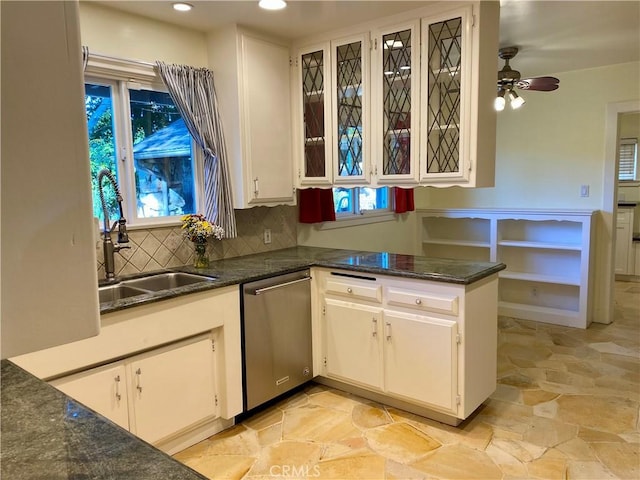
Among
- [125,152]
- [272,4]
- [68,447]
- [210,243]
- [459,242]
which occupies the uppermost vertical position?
[272,4]

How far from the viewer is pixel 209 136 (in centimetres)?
307

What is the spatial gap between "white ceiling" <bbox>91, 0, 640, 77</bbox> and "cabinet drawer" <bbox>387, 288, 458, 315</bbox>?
169 centimetres

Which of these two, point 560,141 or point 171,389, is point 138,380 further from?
point 560,141

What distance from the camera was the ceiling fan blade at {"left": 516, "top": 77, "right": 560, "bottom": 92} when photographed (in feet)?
11.0

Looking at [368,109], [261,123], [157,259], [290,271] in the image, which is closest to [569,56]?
[368,109]

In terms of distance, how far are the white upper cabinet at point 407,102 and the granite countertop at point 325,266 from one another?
501 mm

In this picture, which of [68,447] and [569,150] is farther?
[569,150]

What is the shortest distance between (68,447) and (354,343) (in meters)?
2.24

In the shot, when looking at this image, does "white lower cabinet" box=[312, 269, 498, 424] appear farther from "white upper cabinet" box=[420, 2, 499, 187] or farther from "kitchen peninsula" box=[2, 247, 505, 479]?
"white upper cabinet" box=[420, 2, 499, 187]

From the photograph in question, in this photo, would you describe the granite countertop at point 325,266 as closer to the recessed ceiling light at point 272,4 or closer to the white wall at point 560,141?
the recessed ceiling light at point 272,4

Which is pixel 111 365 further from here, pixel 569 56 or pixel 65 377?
pixel 569 56

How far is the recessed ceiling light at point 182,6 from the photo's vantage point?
8.67 ft

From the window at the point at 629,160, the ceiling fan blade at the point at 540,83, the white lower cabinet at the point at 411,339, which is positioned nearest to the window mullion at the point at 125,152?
the white lower cabinet at the point at 411,339

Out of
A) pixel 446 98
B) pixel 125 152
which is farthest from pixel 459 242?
pixel 125 152
